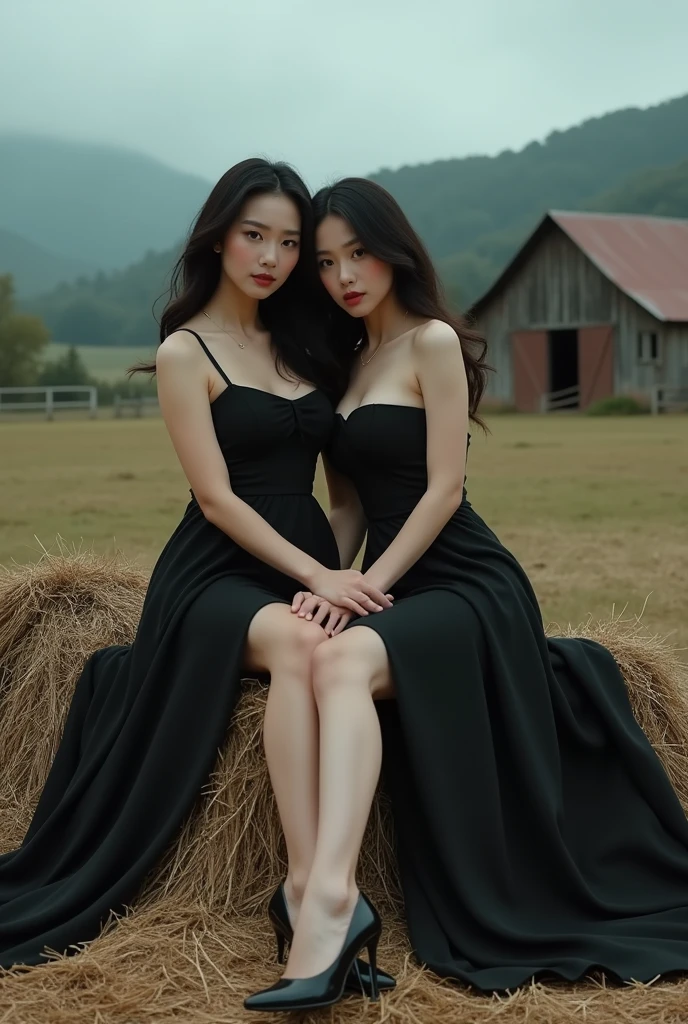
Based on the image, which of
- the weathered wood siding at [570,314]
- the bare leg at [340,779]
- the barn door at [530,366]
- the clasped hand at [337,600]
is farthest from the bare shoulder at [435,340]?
the barn door at [530,366]

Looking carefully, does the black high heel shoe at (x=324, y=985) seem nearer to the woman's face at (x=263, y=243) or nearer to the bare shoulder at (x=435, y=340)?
the bare shoulder at (x=435, y=340)

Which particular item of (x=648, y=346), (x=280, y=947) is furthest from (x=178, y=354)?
(x=648, y=346)

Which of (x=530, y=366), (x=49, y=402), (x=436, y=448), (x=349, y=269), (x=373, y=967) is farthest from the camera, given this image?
(x=49, y=402)

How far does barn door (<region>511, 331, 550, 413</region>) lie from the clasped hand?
87.8ft

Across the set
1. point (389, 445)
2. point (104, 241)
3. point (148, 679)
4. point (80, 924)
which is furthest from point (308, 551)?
point (104, 241)

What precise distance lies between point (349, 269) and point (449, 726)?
135cm

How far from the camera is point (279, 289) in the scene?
388 centimetres

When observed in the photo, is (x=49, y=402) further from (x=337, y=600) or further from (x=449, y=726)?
(x=449, y=726)

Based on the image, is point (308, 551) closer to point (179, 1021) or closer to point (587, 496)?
point (179, 1021)

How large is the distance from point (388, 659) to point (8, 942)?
117cm

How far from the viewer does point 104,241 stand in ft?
643

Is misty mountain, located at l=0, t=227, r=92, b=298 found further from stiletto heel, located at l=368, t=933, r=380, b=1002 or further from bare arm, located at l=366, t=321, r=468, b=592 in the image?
stiletto heel, located at l=368, t=933, r=380, b=1002

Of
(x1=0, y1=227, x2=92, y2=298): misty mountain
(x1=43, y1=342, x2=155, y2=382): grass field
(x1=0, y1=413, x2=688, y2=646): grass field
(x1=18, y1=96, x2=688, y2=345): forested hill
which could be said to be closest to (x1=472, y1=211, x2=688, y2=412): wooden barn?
(x1=0, y1=413, x2=688, y2=646): grass field

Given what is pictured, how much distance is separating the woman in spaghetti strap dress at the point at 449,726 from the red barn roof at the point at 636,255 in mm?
24638
